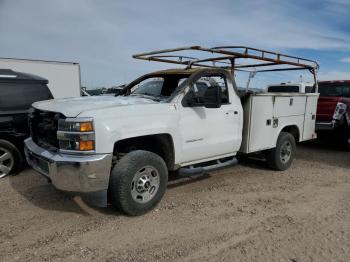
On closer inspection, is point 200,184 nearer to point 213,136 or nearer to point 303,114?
point 213,136

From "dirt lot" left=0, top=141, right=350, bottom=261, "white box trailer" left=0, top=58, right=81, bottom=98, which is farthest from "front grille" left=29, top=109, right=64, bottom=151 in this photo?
"white box trailer" left=0, top=58, right=81, bottom=98

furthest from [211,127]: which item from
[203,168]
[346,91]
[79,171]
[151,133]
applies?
[346,91]

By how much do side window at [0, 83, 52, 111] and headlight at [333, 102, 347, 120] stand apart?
6.54m

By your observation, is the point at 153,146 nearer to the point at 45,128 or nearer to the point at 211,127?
the point at 211,127

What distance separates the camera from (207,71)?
488 centimetres

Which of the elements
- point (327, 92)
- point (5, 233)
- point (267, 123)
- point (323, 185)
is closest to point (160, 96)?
point (267, 123)

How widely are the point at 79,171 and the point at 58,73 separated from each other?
317 inches

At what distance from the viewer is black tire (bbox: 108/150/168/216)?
3.76 m

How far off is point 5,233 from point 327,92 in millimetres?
8899

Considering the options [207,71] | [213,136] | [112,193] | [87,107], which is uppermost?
[207,71]

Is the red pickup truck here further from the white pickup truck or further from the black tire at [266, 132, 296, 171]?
the white pickup truck

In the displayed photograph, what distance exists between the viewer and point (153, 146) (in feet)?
14.6

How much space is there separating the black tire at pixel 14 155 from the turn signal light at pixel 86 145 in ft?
8.81

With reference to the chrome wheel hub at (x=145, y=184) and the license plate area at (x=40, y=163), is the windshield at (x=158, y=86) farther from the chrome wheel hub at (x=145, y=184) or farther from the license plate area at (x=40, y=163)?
the license plate area at (x=40, y=163)
